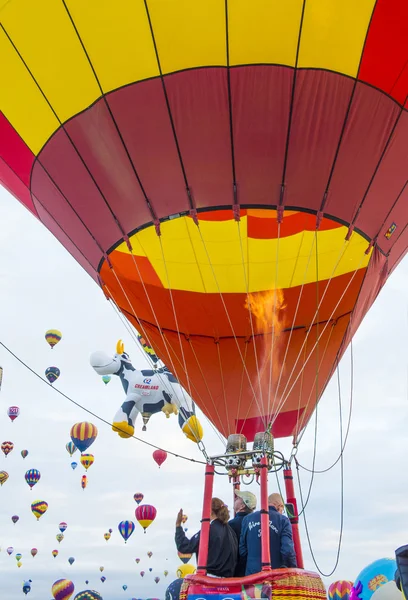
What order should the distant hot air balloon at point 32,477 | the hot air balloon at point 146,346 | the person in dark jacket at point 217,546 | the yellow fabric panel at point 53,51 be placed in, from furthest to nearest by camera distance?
1. the distant hot air balloon at point 32,477
2. the hot air balloon at point 146,346
3. the yellow fabric panel at point 53,51
4. the person in dark jacket at point 217,546

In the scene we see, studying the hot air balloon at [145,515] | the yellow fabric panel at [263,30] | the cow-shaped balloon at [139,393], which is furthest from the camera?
the hot air balloon at [145,515]

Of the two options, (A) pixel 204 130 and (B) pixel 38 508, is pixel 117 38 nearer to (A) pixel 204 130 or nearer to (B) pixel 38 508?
(A) pixel 204 130

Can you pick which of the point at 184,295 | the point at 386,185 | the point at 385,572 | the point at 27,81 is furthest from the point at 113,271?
the point at 385,572

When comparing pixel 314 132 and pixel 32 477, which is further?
pixel 32 477

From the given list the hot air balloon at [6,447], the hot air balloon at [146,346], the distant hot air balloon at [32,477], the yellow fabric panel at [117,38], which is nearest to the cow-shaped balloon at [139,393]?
the hot air balloon at [146,346]

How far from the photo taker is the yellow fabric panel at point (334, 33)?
176 inches

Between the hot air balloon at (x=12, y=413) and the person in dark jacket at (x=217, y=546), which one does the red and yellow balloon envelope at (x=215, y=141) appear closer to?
the person in dark jacket at (x=217, y=546)

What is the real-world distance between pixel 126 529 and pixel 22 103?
18.4m

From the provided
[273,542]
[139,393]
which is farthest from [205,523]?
[139,393]

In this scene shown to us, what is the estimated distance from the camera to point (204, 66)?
4.65 metres

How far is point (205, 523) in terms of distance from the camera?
4035mm

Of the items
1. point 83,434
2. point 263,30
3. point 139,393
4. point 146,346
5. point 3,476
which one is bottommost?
point 263,30

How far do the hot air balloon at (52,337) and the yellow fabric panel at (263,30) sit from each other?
15.2 m

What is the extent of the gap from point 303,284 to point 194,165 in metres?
2.37
